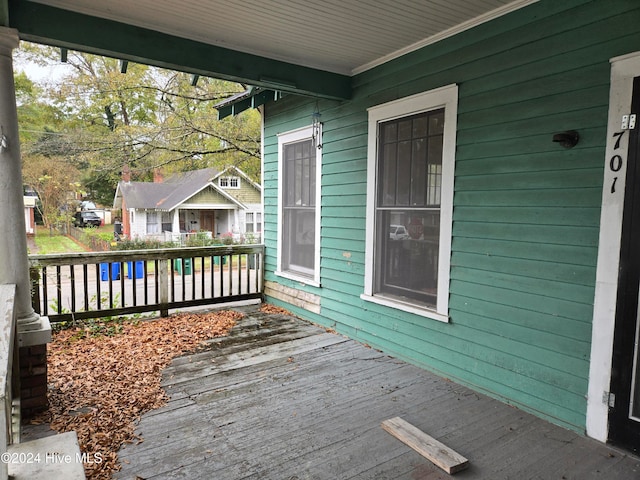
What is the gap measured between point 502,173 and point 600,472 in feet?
6.14

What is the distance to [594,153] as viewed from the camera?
2322 millimetres

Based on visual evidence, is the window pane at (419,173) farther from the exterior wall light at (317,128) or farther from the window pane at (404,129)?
the exterior wall light at (317,128)

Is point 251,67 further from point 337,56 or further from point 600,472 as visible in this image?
point 600,472

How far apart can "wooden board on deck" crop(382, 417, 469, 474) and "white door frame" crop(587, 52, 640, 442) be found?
0.93 meters

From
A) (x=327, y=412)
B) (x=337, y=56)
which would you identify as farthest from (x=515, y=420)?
(x=337, y=56)

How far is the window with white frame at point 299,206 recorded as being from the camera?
4.91 metres

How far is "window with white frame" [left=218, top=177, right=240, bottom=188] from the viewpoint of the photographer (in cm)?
1353

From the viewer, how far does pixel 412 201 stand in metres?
3.58

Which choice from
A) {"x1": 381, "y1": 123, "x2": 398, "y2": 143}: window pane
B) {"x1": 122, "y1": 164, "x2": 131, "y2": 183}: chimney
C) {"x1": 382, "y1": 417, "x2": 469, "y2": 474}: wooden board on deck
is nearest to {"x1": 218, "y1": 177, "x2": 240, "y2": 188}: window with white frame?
{"x1": 122, "y1": 164, "x2": 131, "y2": 183}: chimney

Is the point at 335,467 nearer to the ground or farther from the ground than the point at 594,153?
nearer to the ground

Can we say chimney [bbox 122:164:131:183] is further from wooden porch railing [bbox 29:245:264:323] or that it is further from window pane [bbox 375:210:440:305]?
window pane [bbox 375:210:440:305]

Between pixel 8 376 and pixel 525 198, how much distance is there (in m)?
2.90

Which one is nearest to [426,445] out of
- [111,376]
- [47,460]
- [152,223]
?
[47,460]

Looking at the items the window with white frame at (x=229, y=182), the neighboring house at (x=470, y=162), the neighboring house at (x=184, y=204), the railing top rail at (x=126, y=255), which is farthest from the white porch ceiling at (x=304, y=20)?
the window with white frame at (x=229, y=182)
